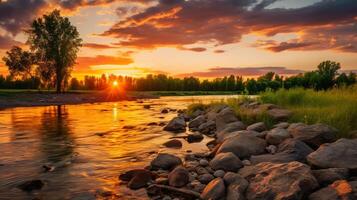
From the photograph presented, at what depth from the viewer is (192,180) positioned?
7387mm

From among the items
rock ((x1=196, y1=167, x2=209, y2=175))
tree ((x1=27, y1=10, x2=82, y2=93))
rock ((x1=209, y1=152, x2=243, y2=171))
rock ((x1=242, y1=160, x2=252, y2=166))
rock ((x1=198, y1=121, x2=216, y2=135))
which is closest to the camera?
rock ((x1=209, y1=152, x2=243, y2=171))

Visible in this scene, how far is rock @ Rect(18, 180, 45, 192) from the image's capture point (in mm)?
7293

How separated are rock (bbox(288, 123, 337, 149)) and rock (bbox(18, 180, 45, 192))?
23.6ft

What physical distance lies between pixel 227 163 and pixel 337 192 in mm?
2820

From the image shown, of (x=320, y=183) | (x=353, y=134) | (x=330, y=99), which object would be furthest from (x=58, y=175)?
(x=330, y=99)

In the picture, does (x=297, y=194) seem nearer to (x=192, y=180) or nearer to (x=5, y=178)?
(x=192, y=180)

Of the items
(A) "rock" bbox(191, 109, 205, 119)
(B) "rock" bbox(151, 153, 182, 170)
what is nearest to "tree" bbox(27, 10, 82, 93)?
(A) "rock" bbox(191, 109, 205, 119)

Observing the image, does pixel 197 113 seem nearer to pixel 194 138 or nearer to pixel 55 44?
pixel 194 138

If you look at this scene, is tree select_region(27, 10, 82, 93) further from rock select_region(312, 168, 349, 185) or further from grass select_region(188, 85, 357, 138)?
rock select_region(312, 168, 349, 185)

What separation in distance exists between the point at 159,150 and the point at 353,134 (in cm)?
662

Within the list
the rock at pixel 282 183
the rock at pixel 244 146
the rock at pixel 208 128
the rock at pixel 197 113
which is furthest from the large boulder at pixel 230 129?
the rock at pixel 197 113

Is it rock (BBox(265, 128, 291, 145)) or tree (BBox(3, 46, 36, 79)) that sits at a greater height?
tree (BBox(3, 46, 36, 79))

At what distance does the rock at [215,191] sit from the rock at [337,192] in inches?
65.9

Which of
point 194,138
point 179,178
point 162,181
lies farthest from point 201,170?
point 194,138
